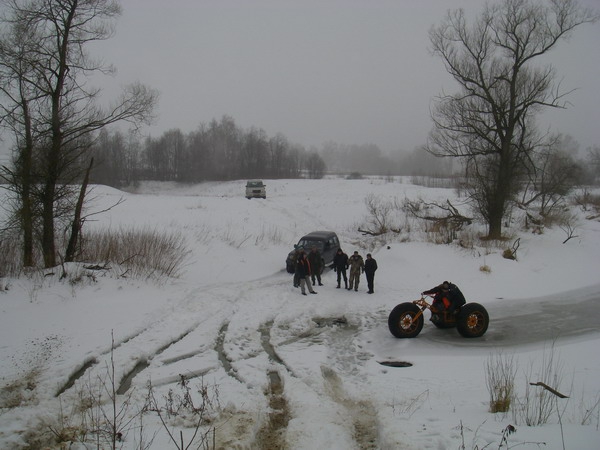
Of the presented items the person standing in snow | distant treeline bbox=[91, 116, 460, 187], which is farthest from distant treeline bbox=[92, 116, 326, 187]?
the person standing in snow

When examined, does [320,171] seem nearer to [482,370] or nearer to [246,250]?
[246,250]

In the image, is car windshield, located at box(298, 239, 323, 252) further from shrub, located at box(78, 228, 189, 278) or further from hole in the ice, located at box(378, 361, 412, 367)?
hole in the ice, located at box(378, 361, 412, 367)

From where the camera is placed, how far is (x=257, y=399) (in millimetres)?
6703

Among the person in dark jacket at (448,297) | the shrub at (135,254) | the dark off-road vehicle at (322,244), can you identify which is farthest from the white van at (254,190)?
the person in dark jacket at (448,297)

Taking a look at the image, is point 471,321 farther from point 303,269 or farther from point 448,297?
point 303,269

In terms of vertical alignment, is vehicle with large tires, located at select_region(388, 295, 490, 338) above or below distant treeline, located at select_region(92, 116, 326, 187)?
below

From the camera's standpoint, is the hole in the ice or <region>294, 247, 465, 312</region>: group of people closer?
the hole in the ice

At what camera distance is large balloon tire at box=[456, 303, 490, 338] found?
1007cm

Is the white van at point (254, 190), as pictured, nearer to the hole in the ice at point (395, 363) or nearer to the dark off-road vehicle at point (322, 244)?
the dark off-road vehicle at point (322, 244)

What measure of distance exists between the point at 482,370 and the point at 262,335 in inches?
212

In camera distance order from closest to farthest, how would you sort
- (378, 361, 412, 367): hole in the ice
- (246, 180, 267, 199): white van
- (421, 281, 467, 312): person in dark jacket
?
(378, 361, 412, 367): hole in the ice
(421, 281, 467, 312): person in dark jacket
(246, 180, 267, 199): white van

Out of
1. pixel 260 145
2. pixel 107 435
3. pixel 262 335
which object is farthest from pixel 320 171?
pixel 107 435

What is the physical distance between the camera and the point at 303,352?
912 centimetres

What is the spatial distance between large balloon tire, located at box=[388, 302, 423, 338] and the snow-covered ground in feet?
0.83
